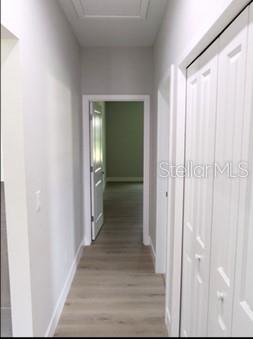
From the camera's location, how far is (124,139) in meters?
8.38

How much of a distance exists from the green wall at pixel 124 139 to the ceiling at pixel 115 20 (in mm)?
4989

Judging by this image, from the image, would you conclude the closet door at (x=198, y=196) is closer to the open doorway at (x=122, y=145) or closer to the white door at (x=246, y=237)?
the white door at (x=246, y=237)

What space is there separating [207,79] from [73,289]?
7.42 feet

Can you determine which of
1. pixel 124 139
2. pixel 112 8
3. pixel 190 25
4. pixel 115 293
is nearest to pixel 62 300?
pixel 115 293

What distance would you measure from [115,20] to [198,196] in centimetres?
200

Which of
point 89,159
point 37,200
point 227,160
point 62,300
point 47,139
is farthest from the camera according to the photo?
point 89,159

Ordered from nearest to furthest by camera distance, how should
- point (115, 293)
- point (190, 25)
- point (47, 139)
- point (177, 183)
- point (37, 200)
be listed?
point (190, 25)
point (37, 200)
point (177, 183)
point (47, 139)
point (115, 293)

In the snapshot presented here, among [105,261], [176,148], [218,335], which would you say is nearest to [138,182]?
[105,261]

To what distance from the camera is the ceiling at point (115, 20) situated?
222 cm

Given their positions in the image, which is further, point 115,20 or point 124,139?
point 124,139

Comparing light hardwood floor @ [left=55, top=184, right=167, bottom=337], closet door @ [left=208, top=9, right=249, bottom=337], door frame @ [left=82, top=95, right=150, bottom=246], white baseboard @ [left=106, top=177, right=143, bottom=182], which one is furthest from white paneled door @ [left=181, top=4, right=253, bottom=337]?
white baseboard @ [left=106, top=177, right=143, bottom=182]

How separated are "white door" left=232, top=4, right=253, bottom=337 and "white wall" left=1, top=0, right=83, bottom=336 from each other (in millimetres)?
1112

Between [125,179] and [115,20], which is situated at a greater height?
[115,20]

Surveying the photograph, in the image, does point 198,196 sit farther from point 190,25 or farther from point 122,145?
point 122,145
